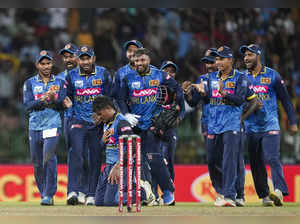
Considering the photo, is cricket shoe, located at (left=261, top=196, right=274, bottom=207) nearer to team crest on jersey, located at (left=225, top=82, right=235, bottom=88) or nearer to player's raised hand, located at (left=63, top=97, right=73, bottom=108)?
team crest on jersey, located at (left=225, top=82, right=235, bottom=88)

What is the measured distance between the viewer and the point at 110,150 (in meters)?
10.6

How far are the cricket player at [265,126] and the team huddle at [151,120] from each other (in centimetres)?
2

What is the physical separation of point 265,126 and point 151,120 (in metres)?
1.79

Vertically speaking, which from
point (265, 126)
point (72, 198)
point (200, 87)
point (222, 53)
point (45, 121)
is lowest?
point (72, 198)

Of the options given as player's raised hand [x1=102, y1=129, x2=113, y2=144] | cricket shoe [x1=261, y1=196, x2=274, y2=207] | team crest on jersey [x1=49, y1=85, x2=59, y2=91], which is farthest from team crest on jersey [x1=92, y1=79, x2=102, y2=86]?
cricket shoe [x1=261, y1=196, x2=274, y2=207]

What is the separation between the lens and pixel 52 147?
11.4m

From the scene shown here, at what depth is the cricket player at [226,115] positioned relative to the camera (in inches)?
425

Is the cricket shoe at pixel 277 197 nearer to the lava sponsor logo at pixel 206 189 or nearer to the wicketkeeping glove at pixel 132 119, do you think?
the wicketkeeping glove at pixel 132 119

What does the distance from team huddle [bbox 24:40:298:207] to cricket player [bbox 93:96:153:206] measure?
16mm

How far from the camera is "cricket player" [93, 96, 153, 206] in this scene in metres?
9.94

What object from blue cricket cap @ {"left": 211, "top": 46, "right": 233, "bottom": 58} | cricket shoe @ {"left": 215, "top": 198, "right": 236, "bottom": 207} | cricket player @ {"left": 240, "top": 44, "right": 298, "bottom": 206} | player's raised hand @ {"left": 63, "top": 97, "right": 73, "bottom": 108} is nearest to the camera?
cricket shoe @ {"left": 215, "top": 198, "right": 236, "bottom": 207}

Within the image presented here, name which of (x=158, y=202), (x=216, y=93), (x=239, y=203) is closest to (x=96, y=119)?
(x=158, y=202)

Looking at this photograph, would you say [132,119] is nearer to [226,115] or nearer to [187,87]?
[187,87]
